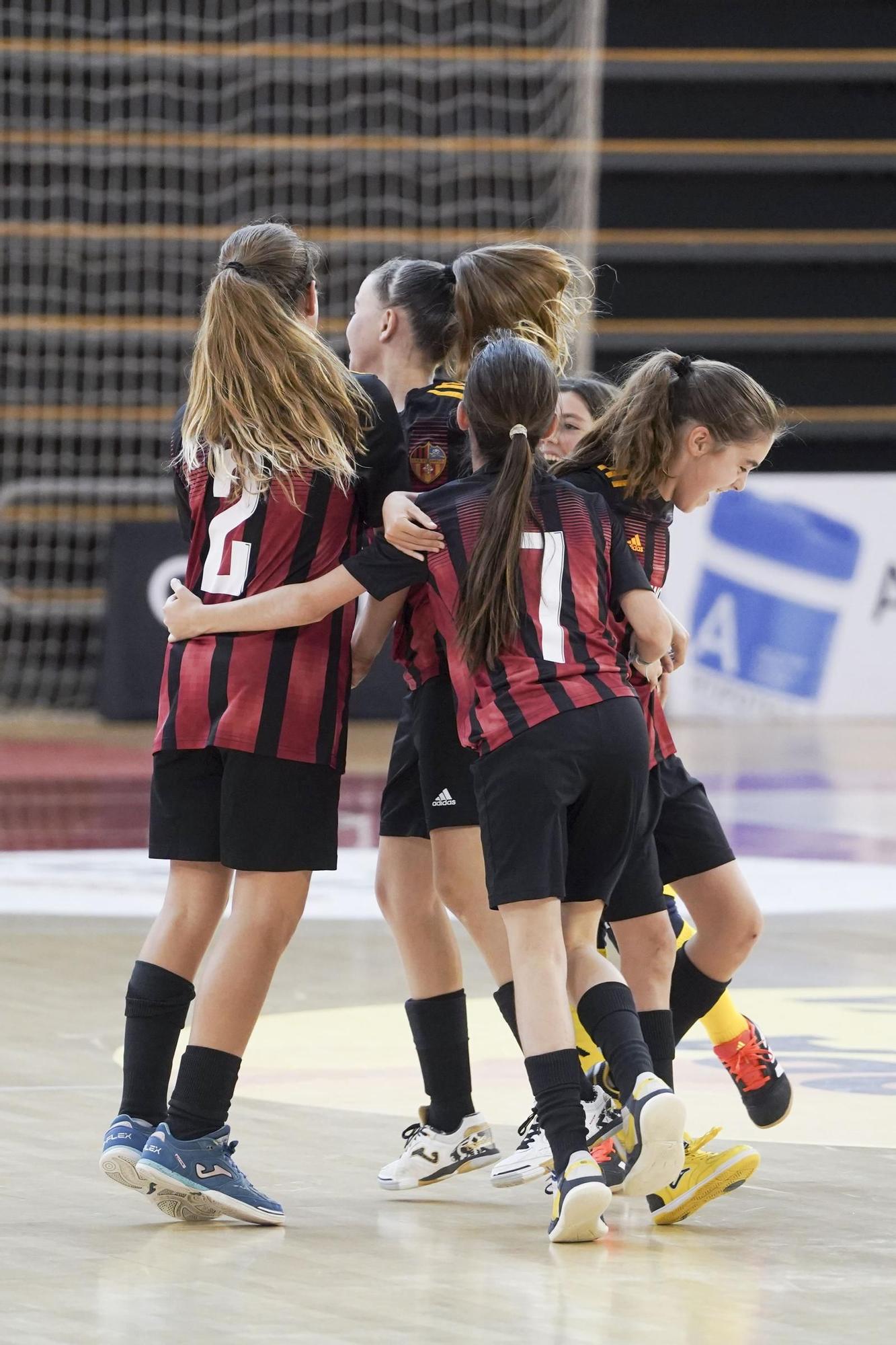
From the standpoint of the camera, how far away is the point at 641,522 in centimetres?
319

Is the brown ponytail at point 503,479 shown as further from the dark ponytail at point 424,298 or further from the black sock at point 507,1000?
the black sock at point 507,1000

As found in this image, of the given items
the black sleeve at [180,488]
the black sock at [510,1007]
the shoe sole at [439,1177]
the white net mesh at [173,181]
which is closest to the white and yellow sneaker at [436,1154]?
the shoe sole at [439,1177]

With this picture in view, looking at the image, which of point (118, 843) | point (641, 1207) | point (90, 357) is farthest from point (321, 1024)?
point (90, 357)

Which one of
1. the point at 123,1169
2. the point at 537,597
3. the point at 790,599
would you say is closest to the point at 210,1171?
the point at 123,1169

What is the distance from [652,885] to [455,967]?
425mm

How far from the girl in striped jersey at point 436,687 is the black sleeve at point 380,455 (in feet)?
0.22

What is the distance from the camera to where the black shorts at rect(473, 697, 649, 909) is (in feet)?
9.24

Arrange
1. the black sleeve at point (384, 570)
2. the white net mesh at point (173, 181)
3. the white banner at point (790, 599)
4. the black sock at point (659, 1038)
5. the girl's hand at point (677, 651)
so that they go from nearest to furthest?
the black sleeve at point (384, 570) → the black sock at point (659, 1038) → the girl's hand at point (677, 651) → the white banner at point (790, 599) → the white net mesh at point (173, 181)

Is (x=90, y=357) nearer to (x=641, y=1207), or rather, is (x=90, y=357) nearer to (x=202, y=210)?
(x=202, y=210)

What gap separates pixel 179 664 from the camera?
307cm

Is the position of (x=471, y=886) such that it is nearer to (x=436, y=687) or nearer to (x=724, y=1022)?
(x=436, y=687)

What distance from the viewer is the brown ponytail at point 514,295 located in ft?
10.6

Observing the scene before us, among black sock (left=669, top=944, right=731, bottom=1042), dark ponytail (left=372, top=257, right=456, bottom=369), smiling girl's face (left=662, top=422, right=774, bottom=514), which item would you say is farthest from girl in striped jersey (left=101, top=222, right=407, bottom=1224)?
black sock (left=669, top=944, right=731, bottom=1042)

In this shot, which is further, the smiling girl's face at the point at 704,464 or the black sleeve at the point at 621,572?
the smiling girl's face at the point at 704,464
